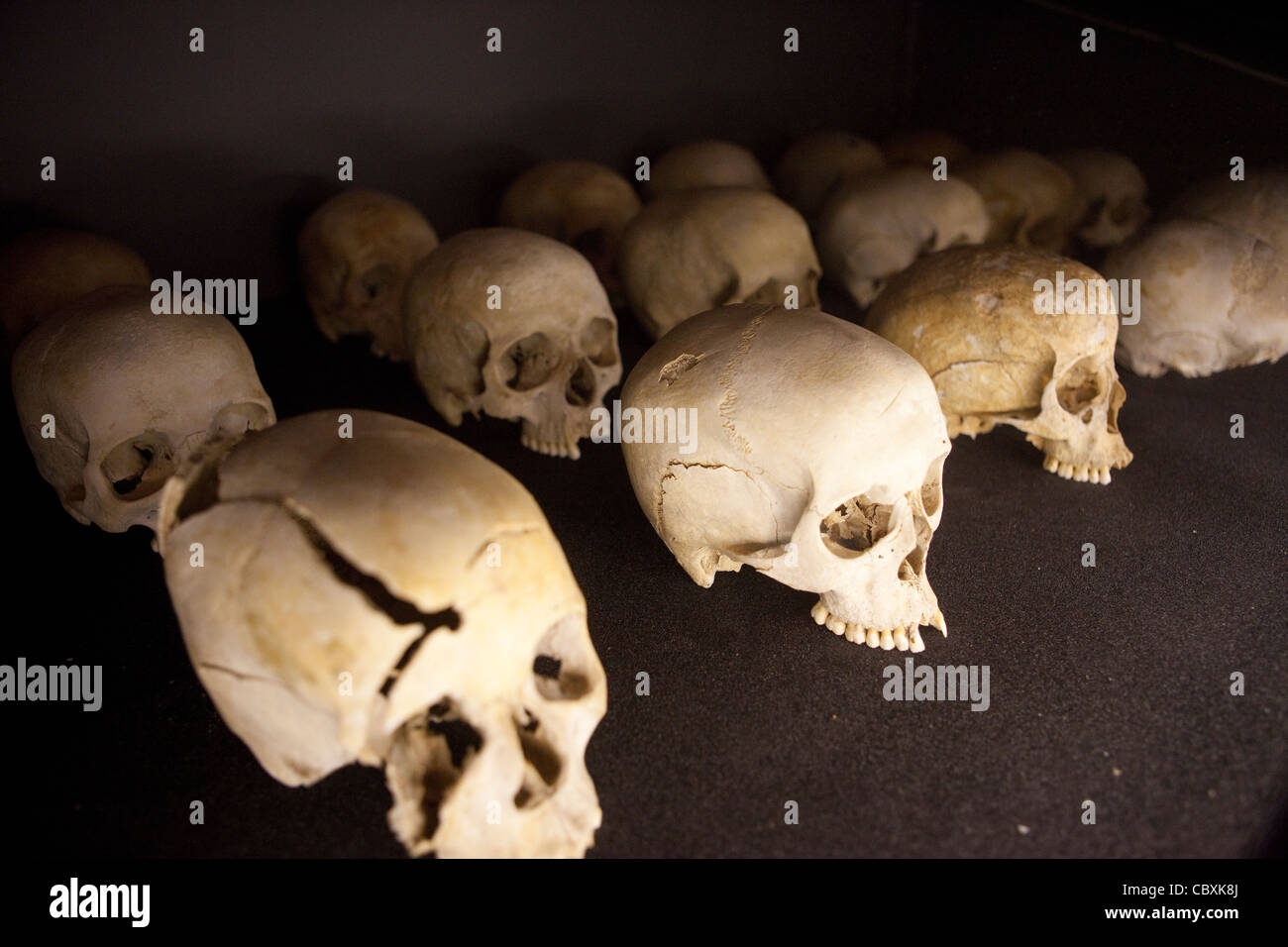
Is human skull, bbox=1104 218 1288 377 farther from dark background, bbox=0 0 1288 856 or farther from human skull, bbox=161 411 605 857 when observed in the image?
human skull, bbox=161 411 605 857

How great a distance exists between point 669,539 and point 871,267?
2.03 m

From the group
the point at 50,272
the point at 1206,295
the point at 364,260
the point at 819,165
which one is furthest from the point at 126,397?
the point at 819,165

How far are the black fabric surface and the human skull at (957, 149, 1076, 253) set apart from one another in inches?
65.5

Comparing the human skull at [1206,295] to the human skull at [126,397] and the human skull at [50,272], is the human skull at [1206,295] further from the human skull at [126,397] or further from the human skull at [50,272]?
the human skull at [50,272]

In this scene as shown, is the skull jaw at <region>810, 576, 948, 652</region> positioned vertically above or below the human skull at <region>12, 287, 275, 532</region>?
below

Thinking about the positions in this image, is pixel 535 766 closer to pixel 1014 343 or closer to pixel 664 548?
pixel 664 548

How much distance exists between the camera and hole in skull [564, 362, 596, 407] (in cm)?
298

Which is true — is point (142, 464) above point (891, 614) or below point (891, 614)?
above

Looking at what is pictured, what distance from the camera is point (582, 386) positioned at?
3055 millimetres

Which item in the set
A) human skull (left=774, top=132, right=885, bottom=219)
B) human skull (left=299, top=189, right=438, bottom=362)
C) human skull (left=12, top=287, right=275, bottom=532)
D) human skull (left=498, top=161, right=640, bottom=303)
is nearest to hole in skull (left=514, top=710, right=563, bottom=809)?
human skull (left=12, top=287, right=275, bottom=532)

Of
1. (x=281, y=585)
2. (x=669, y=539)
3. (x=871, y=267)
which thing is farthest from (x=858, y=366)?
(x=871, y=267)

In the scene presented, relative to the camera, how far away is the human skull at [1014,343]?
8.50 feet

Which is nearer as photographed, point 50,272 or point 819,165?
point 50,272

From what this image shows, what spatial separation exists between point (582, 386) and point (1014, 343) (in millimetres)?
1332
